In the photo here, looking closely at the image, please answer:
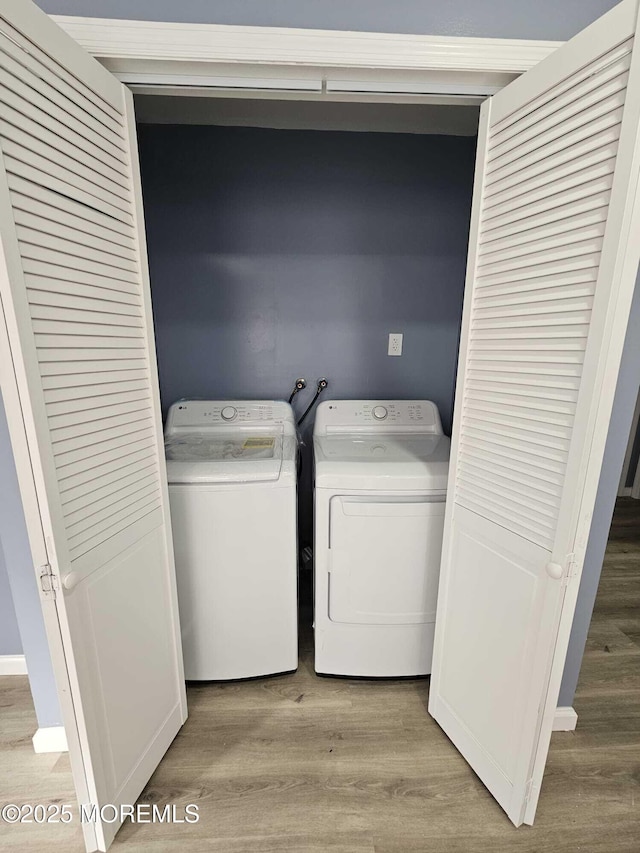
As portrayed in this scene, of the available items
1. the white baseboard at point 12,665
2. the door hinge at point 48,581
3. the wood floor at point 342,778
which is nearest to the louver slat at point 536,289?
the wood floor at point 342,778

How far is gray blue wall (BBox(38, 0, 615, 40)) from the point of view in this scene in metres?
0.98

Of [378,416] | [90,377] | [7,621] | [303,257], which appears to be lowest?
[7,621]

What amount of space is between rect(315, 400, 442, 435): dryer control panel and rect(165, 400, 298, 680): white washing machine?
0.37m

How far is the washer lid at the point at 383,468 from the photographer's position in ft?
4.75

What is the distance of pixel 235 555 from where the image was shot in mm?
1490

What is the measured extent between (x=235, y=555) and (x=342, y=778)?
0.79 metres

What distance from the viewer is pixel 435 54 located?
3.35 ft

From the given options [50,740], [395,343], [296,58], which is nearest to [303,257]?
[395,343]

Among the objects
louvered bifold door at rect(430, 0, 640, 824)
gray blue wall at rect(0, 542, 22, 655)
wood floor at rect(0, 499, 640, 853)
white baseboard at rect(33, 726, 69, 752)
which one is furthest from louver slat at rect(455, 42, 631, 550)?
gray blue wall at rect(0, 542, 22, 655)

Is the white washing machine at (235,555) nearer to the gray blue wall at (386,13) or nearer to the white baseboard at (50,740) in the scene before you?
the white baseboard at (50,740)

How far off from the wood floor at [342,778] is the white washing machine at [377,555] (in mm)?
177

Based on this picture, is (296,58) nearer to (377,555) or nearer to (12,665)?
(377,555)

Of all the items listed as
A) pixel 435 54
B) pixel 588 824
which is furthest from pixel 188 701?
pixel 435 54

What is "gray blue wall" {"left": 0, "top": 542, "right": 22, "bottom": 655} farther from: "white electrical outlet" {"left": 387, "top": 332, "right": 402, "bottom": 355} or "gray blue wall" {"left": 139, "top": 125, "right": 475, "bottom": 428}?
"white electrical outlet" {"left": 387, "top": 332, "right": 402, "bottom": 355}
